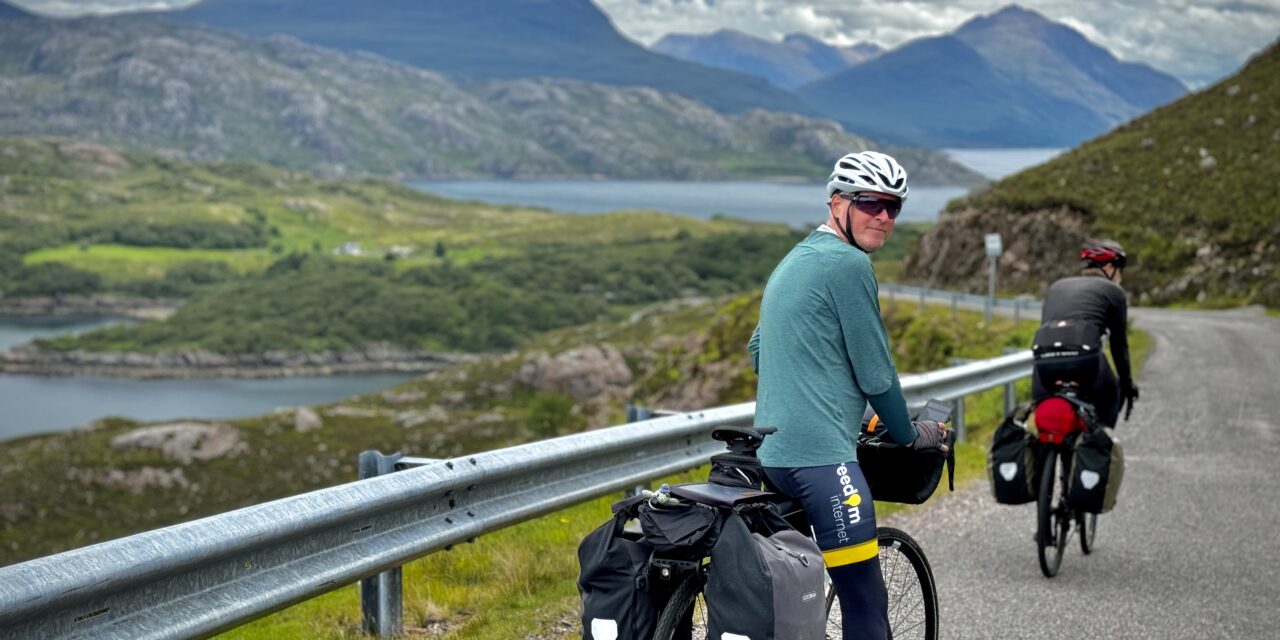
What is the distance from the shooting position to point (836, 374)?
4.21 m

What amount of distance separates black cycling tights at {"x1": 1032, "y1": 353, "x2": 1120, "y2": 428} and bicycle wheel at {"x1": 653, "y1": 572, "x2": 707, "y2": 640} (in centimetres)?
488

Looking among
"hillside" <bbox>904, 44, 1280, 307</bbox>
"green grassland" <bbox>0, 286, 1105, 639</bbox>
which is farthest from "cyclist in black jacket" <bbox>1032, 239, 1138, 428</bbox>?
"hillside" <bbox>904, 44, 1280, 307</bbox>

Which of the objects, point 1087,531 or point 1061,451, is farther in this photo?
point 1087,531

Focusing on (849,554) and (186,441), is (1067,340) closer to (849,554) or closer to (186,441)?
(849,554)

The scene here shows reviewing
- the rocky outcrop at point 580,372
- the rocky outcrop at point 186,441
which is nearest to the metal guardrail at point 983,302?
the rocky outcrop at point 580,372

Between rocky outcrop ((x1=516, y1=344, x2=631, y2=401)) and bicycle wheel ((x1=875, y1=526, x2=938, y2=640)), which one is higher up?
bicycle wheel ((x1=875, y1=526, x2=938, y2=640))

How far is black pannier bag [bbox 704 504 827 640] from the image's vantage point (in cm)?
369

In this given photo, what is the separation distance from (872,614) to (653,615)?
0.96 meters

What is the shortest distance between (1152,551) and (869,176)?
5.63 m

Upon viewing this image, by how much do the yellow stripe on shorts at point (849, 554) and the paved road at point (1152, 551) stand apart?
2.61 m

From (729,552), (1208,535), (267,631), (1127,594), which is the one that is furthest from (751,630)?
(1208,535)

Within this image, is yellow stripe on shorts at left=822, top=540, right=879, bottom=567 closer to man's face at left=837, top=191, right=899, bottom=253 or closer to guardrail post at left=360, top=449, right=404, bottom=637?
man's face at left=837, top=191, right=899, bottom=253

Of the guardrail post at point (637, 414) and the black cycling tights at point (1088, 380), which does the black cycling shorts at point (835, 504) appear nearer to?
the black cycling tights at point (1088, 380)

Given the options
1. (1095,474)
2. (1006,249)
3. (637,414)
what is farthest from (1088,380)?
(1006,249)
